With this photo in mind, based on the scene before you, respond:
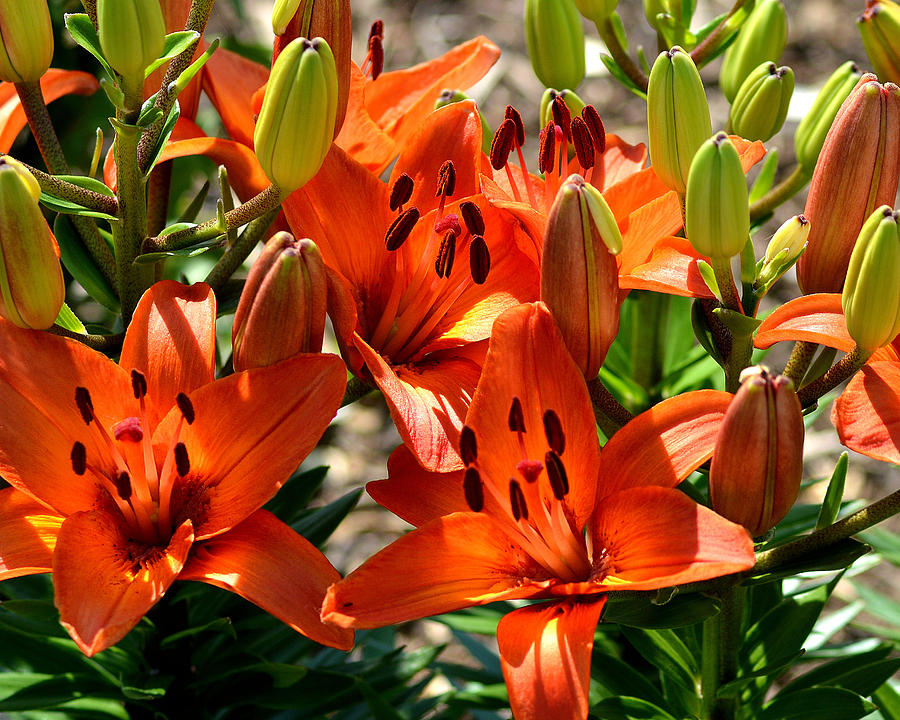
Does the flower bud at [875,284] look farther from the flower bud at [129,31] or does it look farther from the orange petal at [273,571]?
the flower bud at [129,31]

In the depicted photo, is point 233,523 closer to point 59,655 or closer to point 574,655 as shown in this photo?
point 574,655

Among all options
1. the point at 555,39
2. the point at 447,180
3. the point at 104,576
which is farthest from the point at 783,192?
the point at 104,576

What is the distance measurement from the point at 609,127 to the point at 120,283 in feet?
8.28

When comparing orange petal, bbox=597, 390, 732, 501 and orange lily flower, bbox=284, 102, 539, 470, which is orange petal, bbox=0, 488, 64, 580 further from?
orange petal, bbox=597, 390, 732, 501

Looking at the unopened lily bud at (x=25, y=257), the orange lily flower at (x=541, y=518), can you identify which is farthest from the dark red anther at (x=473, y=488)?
the unopened lily bud at (x=25, y=257)

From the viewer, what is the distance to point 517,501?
1058 millimetres

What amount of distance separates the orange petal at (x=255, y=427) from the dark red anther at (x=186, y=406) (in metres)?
0.01

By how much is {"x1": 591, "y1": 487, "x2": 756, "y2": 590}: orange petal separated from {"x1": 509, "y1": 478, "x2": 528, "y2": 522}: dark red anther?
0.09 meters

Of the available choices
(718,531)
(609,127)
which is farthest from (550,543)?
(609,127)

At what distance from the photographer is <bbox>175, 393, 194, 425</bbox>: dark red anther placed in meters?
1.05

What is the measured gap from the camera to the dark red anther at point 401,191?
3.87ft

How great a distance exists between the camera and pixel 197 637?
1.42 metres

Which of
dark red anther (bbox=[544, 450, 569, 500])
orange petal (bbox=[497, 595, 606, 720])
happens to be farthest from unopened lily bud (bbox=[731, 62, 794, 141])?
orange petal (bbox=[497, 595, 606, 720])

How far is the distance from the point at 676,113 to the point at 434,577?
50 cm
